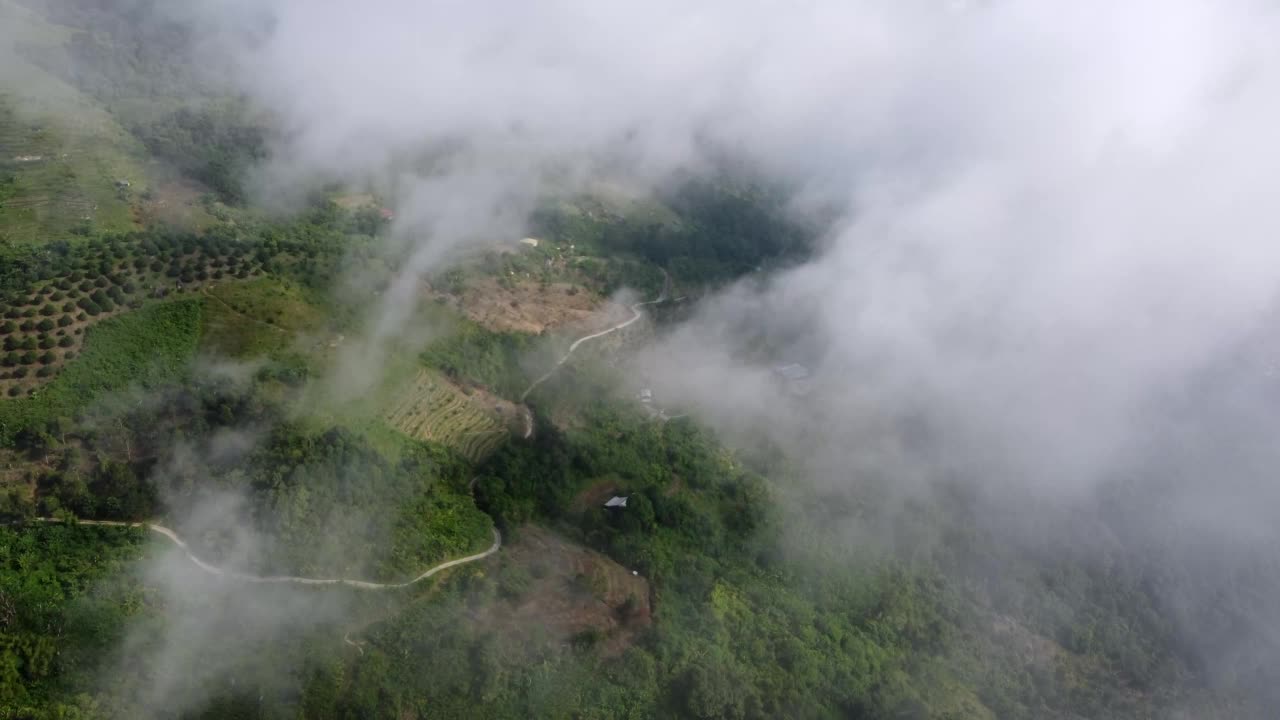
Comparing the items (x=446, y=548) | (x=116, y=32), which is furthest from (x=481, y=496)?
(x=116, y=32)

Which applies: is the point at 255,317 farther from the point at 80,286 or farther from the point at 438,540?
the point at 438,540

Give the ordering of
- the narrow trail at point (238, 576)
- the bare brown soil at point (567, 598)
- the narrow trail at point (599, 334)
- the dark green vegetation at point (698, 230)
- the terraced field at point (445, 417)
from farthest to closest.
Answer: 1. the dark green vegetation at point (698, 230)
2. the narrow trail at point (599, 334)
3. the terraced field at point (445, 417)
4. the bare brown soil at point (567, 598)
5. the narrow trail at point (238, 576)

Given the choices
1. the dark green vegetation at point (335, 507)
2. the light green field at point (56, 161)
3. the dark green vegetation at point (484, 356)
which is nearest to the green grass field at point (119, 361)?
the dark green vegetation at point (335, 507)

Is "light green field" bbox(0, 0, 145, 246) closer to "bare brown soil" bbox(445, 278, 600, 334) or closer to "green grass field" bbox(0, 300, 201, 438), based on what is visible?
"green grass field" bbox(0, 300, 201, 438)

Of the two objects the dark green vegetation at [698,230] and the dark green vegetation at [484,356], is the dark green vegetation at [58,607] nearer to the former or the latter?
the dark green vegetation at [484,356]

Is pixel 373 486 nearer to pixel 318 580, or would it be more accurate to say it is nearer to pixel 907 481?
pixel 318 580

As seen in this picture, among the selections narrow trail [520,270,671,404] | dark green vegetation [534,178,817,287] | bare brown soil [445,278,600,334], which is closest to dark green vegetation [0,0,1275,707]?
narrow trail [520,270,671,404]
